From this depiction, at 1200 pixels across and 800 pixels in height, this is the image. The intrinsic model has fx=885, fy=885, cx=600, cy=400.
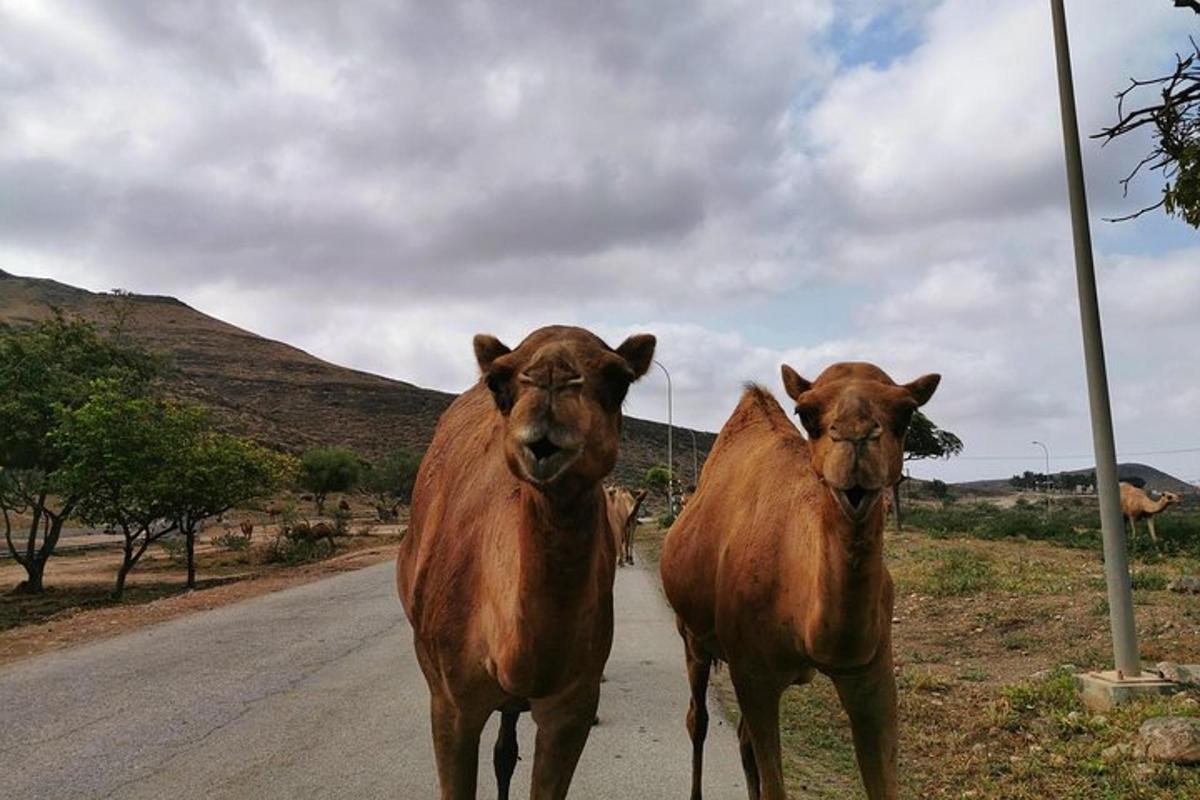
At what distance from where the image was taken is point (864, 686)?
12.7 feet

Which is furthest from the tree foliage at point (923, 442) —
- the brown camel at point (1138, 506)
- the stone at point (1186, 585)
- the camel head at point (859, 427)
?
the camel head at point (859, 427)

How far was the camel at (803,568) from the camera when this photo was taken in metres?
3.24

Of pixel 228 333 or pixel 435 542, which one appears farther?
pixel 228 333

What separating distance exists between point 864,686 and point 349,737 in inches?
186

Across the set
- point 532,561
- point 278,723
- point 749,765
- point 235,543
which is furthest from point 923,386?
point 235,543

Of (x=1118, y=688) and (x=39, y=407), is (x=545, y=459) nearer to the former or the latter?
(x=1118, y=688)

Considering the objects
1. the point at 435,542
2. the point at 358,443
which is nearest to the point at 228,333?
the point at 358,443

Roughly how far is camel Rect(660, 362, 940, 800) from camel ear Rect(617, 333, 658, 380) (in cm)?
73

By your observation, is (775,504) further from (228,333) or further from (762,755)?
(228,333)

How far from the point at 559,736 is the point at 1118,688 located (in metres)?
5.28

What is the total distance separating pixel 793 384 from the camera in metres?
4.03

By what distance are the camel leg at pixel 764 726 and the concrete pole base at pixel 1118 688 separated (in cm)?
360

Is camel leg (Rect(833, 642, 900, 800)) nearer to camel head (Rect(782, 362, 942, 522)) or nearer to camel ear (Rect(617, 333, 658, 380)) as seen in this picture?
camel head (Rect(782, 362, 942, 522))

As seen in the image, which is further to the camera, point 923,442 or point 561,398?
point 923,442
